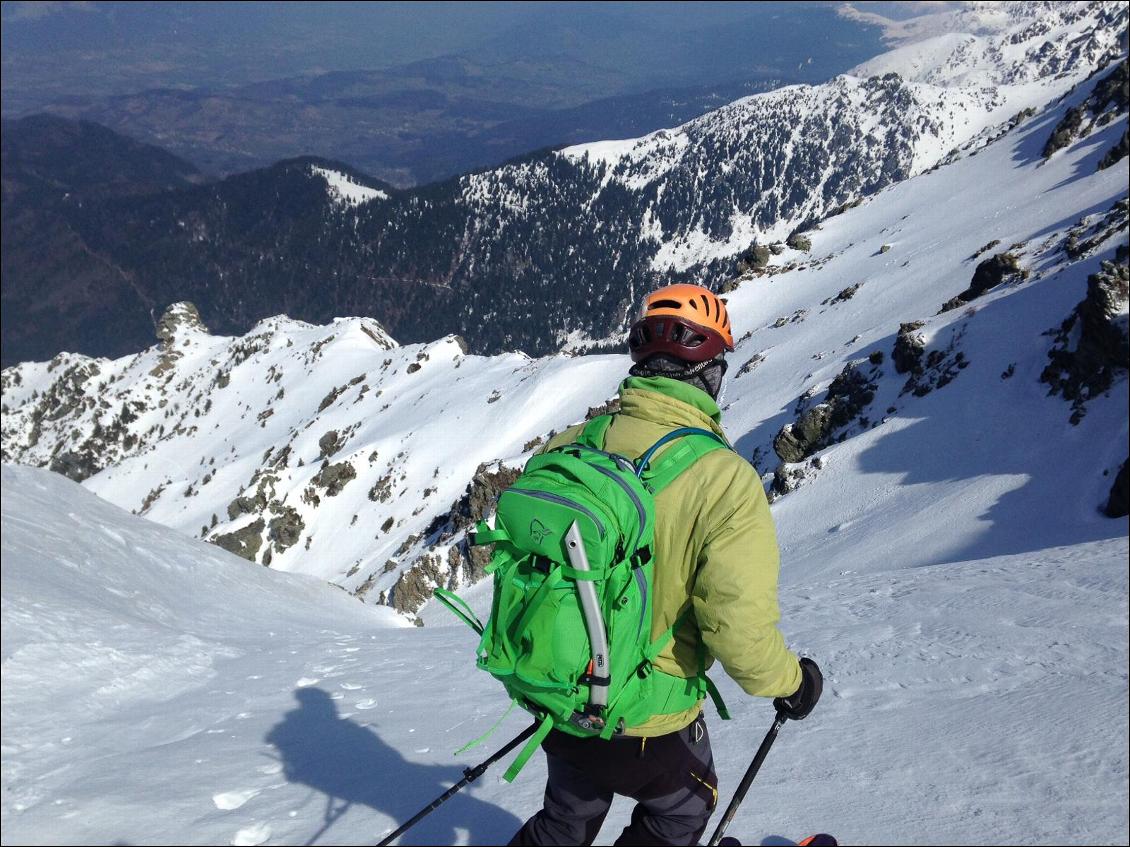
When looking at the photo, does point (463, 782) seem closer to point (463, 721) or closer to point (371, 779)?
point (371, 779)

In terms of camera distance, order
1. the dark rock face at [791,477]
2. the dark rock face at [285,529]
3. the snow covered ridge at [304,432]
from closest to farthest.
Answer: the dark rock face at [791,477] → the snow covered ridge at [304,432] → the dark rock face at [285,529]

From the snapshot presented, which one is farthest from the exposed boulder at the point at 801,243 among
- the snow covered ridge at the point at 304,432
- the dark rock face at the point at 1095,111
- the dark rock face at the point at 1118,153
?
the snow covered ridge at the point at 304,432

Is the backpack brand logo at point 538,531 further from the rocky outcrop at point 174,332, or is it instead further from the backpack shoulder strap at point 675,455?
the rocky outcrop at point 174,332

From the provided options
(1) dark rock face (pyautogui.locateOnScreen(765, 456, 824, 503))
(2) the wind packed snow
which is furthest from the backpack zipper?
(1) dark rock face (pyautogui.locateOnScreen(765, 456, 824, 503))

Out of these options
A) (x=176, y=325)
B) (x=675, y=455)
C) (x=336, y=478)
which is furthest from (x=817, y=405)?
(x=176, y=325)

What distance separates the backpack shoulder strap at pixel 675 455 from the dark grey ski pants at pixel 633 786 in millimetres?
1301

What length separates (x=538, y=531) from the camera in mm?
3004

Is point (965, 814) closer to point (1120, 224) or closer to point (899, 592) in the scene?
point (899, 592)

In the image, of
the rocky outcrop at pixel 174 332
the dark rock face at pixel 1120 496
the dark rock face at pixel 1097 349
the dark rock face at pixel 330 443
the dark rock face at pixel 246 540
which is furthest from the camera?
the rocky outcrop at pixel 174 332

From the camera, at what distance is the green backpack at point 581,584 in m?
2.98

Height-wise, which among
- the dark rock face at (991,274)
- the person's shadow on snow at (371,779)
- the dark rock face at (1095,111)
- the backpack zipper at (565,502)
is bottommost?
the person's shadow on snow at (371,779)

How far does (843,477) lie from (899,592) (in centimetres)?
1323

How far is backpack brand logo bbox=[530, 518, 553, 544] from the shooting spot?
2.98 metres

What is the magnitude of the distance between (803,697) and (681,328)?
1917 millimetres
